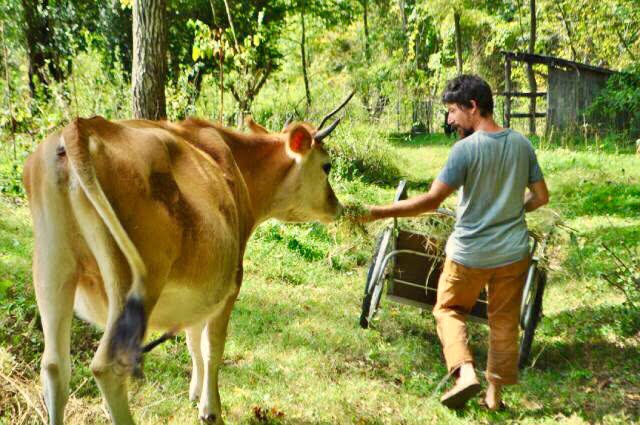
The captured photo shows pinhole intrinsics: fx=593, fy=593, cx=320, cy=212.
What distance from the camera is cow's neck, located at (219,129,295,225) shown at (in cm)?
411

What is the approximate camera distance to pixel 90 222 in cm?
238

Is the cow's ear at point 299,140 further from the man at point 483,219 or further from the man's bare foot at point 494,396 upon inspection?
the man's bare foot at point 494,396

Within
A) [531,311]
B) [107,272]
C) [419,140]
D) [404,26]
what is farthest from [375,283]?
[404,26]

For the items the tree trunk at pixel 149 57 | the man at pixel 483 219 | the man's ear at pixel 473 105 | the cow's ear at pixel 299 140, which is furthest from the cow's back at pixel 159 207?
the tree trunk at pixel 149 57

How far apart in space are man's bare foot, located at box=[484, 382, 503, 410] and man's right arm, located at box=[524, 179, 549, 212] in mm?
1183

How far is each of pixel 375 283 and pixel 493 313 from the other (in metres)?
1.27

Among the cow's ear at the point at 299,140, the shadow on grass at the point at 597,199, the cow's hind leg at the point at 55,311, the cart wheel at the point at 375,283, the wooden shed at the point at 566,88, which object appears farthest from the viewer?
the wooden shed at the point at 566,88

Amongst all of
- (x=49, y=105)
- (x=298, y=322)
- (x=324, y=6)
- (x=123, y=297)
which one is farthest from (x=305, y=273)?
(x=324, y=6)

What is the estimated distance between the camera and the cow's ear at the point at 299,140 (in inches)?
159

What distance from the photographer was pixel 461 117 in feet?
12.2

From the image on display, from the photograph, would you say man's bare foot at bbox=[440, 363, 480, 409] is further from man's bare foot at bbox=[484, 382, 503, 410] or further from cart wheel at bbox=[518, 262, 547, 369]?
cart wheel at bbox=[518, 262, 547, 369]

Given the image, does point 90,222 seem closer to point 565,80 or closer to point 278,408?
point 278,408

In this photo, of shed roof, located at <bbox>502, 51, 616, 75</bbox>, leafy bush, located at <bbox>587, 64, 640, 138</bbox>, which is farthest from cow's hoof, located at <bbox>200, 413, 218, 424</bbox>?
shed roof, located at <bbox>502, 51, 616, 75</bbox>

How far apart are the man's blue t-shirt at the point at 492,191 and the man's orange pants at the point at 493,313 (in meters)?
0.09
